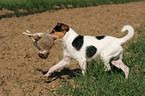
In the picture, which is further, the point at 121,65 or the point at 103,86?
the point at 121,65

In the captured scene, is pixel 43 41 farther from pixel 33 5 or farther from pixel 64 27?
pixel 33 5

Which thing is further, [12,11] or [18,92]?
[12,11]

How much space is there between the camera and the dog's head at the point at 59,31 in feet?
11.6

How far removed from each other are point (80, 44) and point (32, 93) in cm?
133

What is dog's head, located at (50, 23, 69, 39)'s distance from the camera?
3.55 m

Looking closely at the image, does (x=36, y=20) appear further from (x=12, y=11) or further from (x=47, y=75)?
(x=47, y=75)

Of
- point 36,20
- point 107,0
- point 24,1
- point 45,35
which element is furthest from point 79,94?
point 107,0

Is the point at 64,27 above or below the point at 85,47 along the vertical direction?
above

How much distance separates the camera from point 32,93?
3504mm

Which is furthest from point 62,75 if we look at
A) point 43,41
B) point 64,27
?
point 64,27

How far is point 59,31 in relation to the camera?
11.7 feet

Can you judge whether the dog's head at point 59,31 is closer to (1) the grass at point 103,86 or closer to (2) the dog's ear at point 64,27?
(2) the dog's ear at point 64,27

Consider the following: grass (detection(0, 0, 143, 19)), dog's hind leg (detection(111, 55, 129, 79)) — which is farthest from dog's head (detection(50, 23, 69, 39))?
grass (detection(0, 0, 143, 19))

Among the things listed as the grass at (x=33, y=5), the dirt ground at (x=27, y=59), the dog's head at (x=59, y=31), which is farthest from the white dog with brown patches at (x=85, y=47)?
the grass at (x=33, y=5)
